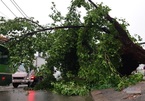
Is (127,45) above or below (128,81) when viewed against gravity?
above

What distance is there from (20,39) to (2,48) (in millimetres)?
1036

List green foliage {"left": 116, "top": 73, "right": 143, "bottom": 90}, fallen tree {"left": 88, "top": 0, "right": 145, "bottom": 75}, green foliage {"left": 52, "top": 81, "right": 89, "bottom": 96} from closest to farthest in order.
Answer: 1. green foliage {"left": 116, "top": 73, "right": 143, "bottom": 90}
2. green foliage {"left": 52, "top": 81, "right": 89, "bottom": 96}
3. fallen tree {"left": 88, "top": 0, "right": 145, "bottom": 75}

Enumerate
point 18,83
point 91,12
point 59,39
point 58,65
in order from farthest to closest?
point 18,83 < point 58,65 < point 59,39 < point 91,12

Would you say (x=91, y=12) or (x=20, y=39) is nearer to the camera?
(x=91, y=12)

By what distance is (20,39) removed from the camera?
18.2 meters

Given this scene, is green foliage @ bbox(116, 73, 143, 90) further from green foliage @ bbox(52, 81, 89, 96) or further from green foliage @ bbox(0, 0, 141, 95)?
green foliage @ bbox(52, 81, 89, 96)

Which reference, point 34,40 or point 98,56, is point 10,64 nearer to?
point 34,40

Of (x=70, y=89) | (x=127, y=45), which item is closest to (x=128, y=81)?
(x=127, y=45)

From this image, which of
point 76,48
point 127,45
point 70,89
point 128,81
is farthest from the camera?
point 76,48

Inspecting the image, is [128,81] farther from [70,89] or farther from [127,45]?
[70,89]

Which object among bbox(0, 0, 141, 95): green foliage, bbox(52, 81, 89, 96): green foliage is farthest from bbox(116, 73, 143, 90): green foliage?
bbox(52, 81, 89, 96): green foliage

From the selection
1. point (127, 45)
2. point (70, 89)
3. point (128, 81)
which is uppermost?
point (127, 45)

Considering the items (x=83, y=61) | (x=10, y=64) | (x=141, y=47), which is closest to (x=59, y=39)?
(x=83, y=61)

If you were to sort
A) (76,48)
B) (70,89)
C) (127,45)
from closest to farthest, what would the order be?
(70,89) < (127,45) < (76,48)
